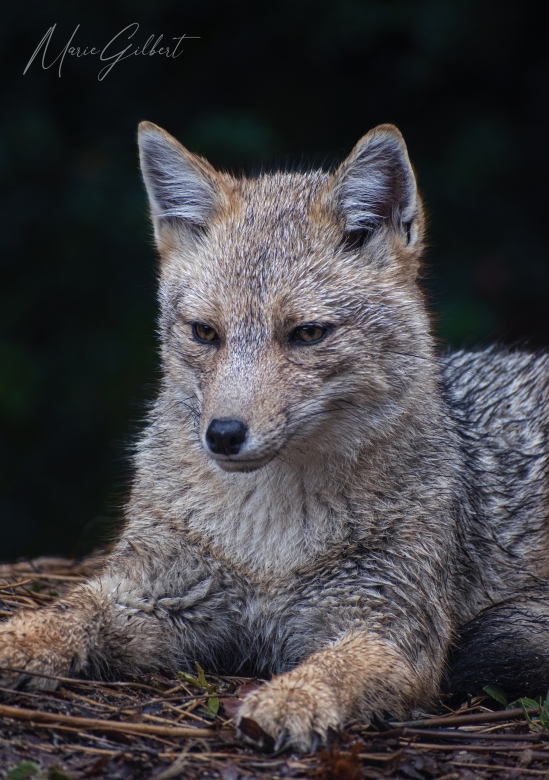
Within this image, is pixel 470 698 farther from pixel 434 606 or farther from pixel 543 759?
pixel 543 759

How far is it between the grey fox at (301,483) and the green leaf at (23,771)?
680 millimetres

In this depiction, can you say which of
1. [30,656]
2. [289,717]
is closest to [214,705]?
[289,717]

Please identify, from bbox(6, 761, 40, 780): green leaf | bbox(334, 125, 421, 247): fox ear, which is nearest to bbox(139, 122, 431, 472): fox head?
bbox(334, 125, 421, 247): fox ear

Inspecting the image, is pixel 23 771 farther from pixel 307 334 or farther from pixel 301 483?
pixel 307 334

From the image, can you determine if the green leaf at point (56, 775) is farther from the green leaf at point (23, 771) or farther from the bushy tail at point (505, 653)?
the bushy tail at point (505, 653)

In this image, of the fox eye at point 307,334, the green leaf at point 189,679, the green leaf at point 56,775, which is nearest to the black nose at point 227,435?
the fox eye at point 307,334

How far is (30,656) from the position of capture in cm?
382

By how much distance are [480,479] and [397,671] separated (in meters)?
1.68

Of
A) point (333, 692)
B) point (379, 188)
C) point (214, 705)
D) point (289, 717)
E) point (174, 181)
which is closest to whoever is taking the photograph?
point (289, 717)

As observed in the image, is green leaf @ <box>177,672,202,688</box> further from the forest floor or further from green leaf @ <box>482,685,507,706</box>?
green leaf @ <box>482,685,507,706</box>

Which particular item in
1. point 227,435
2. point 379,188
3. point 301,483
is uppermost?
point 379,188

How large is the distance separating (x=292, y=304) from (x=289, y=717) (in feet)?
5.88

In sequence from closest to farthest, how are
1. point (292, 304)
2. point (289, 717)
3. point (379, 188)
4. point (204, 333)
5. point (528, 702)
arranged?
point (289, 717) → point (528, 702) → point (292, 304) → point (204, 333) → point (379, 188)

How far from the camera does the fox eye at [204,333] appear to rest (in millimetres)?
4348
